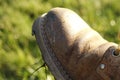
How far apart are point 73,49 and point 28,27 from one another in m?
1.09

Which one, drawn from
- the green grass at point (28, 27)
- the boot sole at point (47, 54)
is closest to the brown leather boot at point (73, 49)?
the boot sole at point (47, 54)

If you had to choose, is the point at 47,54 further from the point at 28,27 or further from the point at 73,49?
the point at 28,27

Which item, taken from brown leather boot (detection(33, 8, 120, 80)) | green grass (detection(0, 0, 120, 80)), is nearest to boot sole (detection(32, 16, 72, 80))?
brown leather boot (detection(33, 8, 120, 80))

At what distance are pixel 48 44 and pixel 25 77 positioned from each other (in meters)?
0.38

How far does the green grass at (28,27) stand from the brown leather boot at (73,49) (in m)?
0.29

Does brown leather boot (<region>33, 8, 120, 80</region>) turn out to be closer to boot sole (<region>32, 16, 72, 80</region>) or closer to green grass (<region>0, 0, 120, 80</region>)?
boot sole (<region>32, 16, 72, 80</region>)

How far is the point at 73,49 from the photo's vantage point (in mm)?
2176

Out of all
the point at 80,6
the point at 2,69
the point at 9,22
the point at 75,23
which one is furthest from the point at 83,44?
the point at 80,6

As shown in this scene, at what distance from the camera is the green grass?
2.79 metres

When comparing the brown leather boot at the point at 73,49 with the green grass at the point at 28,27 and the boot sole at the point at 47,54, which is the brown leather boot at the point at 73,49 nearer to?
the boot sole at the point at 47,54

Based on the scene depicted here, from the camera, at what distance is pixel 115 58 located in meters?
2.02

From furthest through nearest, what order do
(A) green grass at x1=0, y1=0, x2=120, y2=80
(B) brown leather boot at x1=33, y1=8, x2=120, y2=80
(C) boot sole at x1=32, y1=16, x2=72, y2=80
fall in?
(A) green grass at x1=0, y1=0, x2=120, y2=80 → (C) boot sole at x1=32, y1=16, x2=72, y2=80 → (B) brown leather boot at x1=33, y1=8, x2=120, y2=80

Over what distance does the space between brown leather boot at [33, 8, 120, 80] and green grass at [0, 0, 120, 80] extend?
29 cm

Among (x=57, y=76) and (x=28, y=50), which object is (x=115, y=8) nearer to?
(x=28, y=50)
